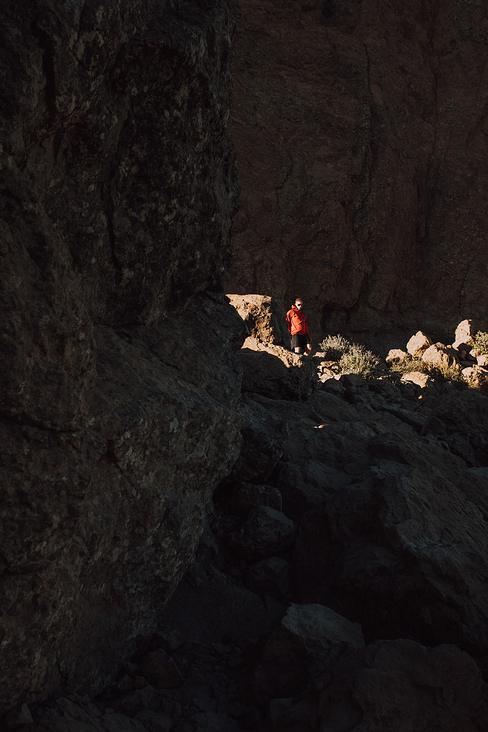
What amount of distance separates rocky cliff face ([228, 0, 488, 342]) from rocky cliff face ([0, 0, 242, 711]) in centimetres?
1246

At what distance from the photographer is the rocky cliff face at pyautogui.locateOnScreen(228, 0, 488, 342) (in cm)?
1647

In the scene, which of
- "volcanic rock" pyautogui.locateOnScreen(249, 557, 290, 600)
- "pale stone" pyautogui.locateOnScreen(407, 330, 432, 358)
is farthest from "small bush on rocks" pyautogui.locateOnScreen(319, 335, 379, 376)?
"volcanic rock" pyautogui.locateOnScreen(249, 557, 290, 600)

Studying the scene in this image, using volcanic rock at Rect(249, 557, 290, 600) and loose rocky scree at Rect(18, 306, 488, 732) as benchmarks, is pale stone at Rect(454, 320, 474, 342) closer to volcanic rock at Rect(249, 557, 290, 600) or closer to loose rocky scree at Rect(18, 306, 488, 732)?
loose rocky scree at Rect(18, 306, 488, 732)

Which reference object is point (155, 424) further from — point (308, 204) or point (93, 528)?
point (308, 204)

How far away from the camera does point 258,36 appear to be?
54.1 feet

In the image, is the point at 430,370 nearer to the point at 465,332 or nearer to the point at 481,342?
the point at 481,342

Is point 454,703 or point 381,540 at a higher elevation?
point 454,703

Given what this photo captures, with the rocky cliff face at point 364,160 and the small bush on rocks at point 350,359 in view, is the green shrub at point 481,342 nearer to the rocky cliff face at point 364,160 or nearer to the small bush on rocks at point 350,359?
the small bush on rocks at point 350,359

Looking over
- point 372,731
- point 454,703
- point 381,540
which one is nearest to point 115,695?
point 372,731

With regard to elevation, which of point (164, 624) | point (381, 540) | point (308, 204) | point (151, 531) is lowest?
point (308, 204)

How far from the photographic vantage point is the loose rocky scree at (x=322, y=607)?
6.57 feet

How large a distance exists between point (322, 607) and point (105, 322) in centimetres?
189

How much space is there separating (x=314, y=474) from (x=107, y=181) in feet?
8.41

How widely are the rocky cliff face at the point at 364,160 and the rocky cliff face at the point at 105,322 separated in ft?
40.9
